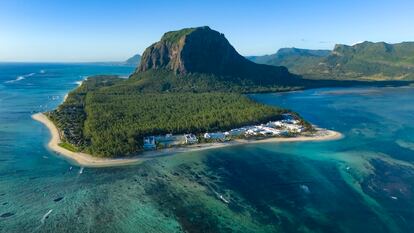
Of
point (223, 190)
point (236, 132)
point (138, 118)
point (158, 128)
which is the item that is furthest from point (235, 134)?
point (223, 190)

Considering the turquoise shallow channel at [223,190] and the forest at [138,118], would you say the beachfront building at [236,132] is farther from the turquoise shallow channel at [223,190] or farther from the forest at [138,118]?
the turquoise shallow channel at [223,190]

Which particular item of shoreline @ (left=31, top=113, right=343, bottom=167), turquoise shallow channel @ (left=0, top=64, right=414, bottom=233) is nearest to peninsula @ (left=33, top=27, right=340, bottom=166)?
shoreline @ (left=31, top=113, right=343, bottom=167)

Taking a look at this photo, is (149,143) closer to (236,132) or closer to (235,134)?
(235,134)

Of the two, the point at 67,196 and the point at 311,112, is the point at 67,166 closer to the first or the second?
the point at 67,196

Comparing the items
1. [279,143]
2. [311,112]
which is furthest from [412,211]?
[311,112]

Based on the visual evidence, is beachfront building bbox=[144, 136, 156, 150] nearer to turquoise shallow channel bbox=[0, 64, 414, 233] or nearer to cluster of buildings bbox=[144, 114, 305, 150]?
cluster of buildings bbox=[144, 114, 305, 150]
